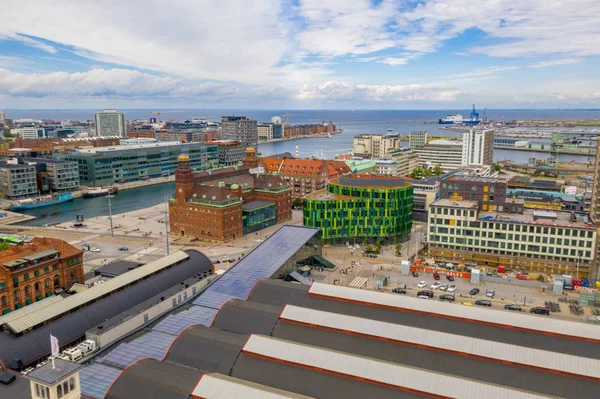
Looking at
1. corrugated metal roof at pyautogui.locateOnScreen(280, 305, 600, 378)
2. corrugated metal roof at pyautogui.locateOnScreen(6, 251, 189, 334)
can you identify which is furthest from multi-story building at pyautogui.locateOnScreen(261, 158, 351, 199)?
corrugated metal roof at pyautogui.locateOnScreen(280, 305, 600, 378)

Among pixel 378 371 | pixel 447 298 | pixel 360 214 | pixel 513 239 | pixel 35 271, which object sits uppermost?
pixel 360 214

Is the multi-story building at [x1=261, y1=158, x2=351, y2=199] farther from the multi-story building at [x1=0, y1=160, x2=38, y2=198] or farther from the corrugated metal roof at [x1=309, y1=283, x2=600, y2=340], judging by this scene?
the corrugated metal roof at [x1=309, y1=283, x2=600, y2=340]

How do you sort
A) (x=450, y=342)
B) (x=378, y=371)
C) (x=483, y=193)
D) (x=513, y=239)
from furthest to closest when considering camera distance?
(x=483, y=193) < (x=513, y=239) < (x=450, y=342) < (x=378, y=371)

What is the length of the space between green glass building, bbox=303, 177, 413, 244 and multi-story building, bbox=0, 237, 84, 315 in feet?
144

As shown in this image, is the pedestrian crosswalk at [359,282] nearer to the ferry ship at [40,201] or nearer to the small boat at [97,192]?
the small boat at [97,192]

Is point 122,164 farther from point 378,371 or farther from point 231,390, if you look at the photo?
point 378,371

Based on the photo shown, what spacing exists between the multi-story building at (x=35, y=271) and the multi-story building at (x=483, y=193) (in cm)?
6901

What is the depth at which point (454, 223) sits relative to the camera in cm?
8438

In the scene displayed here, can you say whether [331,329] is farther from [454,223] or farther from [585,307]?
[454,223]

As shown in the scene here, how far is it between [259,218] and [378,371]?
77.4 meters

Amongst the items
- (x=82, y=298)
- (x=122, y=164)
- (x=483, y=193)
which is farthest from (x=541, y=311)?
(x=122, y=164)

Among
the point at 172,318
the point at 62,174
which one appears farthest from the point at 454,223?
the point at 62,174

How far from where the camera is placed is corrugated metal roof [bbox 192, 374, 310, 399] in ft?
103

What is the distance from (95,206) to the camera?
140500 millimetres
